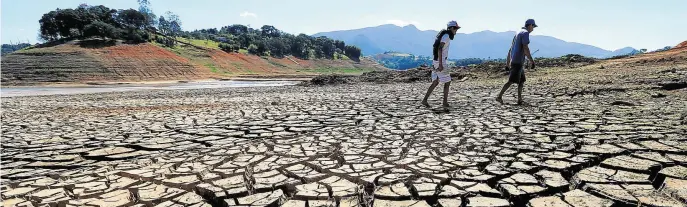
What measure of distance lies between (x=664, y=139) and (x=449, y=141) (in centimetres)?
178

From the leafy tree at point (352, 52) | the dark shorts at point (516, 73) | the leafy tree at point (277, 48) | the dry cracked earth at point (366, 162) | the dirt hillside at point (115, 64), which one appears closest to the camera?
the dry cracked earth at point (366, 162)

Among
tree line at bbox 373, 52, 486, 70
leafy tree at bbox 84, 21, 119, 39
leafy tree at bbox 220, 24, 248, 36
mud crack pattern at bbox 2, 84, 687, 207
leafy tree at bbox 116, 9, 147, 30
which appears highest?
leafy tree at bbox 220, 24, 248, 36

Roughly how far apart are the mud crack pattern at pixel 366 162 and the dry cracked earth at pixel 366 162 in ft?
0.04

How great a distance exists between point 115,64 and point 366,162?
4224cm

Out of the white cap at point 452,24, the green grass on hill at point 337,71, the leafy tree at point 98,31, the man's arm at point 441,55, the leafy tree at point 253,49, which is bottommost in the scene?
the green grass on hill at point 337,71

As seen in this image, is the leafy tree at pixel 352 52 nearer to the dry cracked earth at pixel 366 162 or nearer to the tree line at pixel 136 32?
the tree line at pixel 136 32

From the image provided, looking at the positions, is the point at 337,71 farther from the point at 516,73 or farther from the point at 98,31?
the point at 516,73

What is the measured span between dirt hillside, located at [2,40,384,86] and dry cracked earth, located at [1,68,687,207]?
3540 cm

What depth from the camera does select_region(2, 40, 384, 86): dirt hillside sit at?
3391 cm

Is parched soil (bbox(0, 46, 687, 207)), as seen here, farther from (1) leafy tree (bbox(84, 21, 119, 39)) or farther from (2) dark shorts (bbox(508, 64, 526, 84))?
(1) leafy tree (bbox(84, 21, 119, 39))

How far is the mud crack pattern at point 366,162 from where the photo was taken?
226 cm

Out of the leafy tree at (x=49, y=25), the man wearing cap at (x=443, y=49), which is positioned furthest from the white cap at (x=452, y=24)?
the leafy tree at (x=49, y=25)

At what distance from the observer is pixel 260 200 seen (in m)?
2.26

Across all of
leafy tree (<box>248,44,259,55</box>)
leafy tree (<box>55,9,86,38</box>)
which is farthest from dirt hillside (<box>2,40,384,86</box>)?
leafy tree (<box>55,9,86,38</box>)
